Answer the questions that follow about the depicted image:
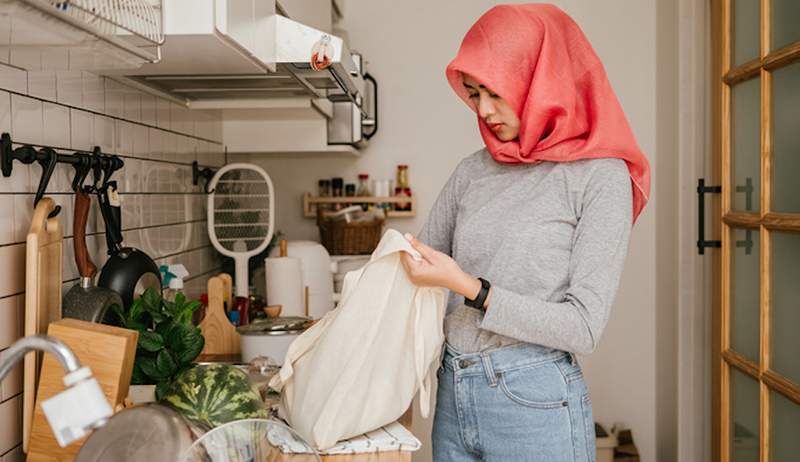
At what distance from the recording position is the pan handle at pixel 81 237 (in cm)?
157

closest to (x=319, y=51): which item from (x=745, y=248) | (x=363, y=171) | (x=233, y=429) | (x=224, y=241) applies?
(x=233, y=429)

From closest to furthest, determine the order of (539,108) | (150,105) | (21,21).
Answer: (21,21), (539,108), (150,105)

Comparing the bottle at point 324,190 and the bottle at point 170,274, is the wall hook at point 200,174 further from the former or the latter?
the bottle at point 324,190

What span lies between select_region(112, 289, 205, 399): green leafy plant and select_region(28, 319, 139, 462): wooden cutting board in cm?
20

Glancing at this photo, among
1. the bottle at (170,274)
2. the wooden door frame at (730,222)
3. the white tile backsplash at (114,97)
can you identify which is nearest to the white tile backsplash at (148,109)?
the white tile backsplash at (114,97)

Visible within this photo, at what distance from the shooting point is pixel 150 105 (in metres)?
2.16

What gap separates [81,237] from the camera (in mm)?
1582

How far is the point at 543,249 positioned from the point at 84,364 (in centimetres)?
79

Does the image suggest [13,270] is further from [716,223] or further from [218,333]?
[716,223]

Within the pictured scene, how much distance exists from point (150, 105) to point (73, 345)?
3.33 ft

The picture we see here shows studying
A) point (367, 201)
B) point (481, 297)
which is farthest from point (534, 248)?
point (367, 201)

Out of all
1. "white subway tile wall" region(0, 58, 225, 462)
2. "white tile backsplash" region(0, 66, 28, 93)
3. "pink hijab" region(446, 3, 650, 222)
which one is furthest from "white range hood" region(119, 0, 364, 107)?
"pink hijab" region(446, 3, 650, 222)

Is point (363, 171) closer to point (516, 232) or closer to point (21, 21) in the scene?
point (516, 232)

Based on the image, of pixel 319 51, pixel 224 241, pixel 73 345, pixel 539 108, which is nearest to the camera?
pixel 73 345
